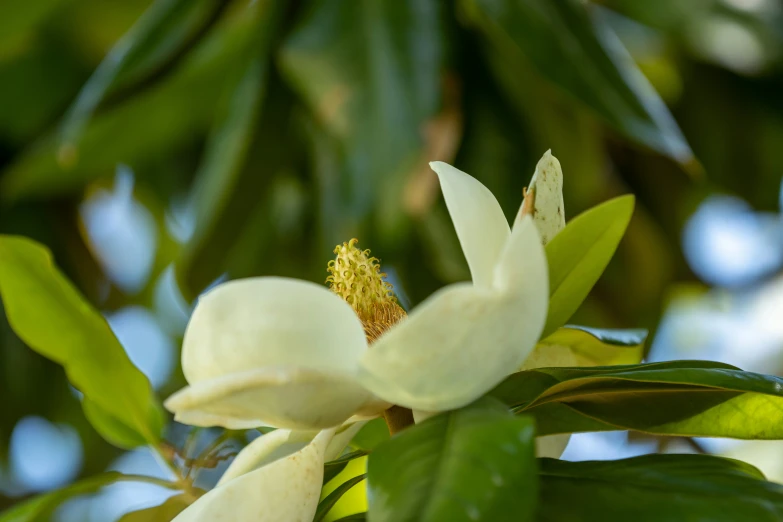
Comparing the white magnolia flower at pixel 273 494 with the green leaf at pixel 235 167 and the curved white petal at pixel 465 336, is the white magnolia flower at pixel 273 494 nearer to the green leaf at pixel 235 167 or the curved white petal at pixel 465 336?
the curved white petal at pixel 465 336

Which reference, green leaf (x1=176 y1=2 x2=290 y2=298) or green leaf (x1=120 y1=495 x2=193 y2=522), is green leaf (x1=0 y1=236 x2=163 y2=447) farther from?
green leaf (x1=176 y1=2 x2=290 y2=298)

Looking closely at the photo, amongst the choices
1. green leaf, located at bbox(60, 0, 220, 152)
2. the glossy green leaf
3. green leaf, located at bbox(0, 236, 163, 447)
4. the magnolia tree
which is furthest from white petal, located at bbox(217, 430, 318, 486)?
green leaf, located at bbox(60, 0, 220, 152)

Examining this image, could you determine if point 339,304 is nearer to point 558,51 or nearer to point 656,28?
point 558,51

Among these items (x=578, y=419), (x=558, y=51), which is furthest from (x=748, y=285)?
(x=578, y=419)

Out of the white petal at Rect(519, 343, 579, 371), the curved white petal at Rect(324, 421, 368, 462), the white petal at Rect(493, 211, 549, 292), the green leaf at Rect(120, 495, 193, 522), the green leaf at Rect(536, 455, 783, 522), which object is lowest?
the green leaf at Rect(120, 495, 193, 522)

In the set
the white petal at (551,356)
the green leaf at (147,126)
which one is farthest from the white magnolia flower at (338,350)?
the green leaf at (147,126)

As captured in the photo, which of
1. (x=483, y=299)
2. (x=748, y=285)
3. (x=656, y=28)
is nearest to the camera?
(x=483, y=299)

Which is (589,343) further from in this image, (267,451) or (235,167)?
(235,167)
